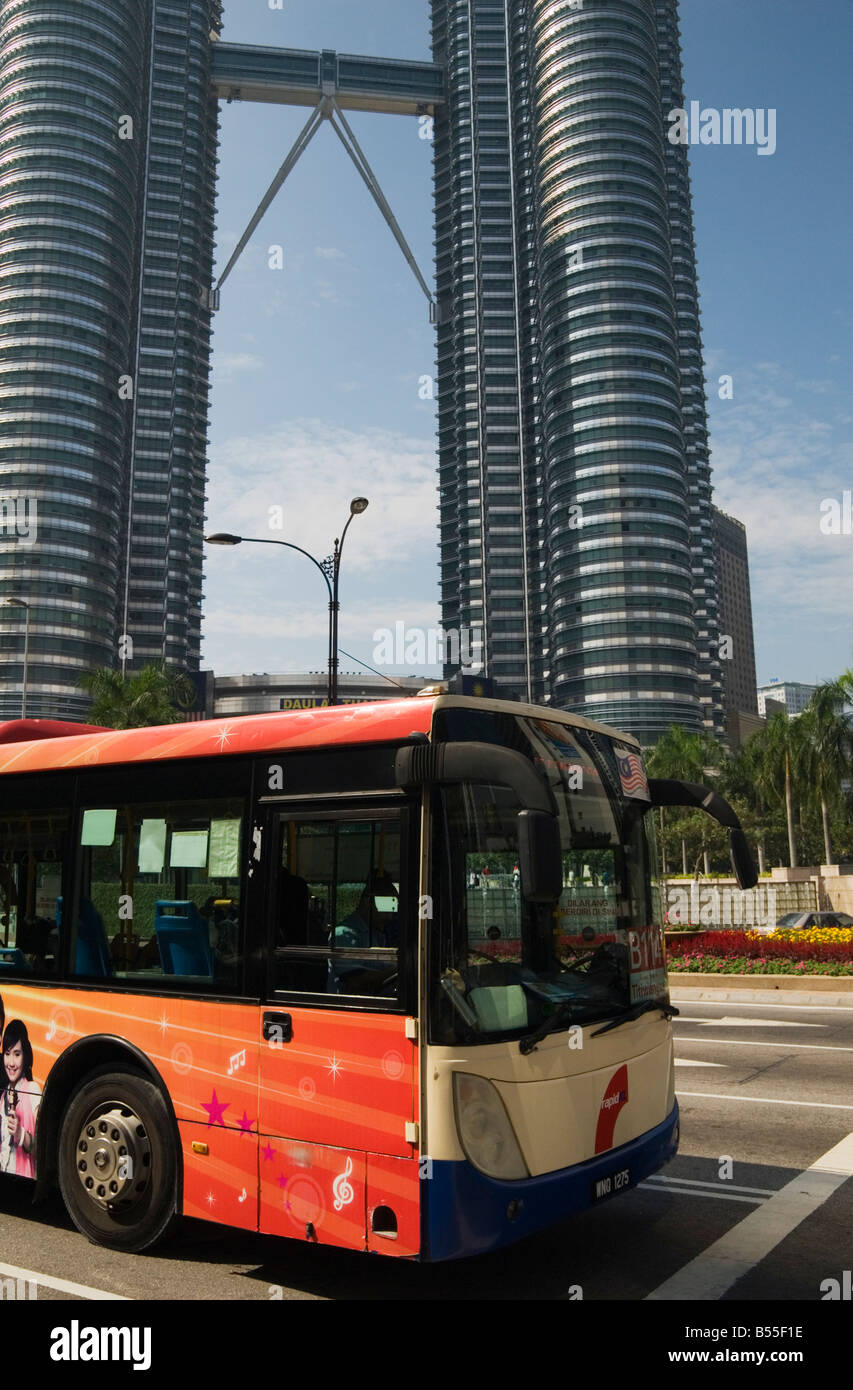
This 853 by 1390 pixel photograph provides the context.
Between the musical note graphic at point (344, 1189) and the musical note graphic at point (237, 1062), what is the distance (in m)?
0.83

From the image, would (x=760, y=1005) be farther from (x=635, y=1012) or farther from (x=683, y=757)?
(x=683, y=757)

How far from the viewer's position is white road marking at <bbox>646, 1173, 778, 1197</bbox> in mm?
6949

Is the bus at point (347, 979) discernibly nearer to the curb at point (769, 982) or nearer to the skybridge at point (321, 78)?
the curb at point (769, 982)

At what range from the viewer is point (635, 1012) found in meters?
5.88

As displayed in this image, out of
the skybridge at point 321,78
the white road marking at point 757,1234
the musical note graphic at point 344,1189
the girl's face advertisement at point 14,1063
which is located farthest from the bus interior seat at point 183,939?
the skybridge at point 321,78

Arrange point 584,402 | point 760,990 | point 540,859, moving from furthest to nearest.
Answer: point 584,402
point 760,990
point 540,859

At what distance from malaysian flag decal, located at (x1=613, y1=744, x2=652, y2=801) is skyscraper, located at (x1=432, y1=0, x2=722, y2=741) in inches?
4653

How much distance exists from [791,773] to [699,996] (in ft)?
118

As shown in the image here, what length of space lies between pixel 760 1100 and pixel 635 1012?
4858 millimetres

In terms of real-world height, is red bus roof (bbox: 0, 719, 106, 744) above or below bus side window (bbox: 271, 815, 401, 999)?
above

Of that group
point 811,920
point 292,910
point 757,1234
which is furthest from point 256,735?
point 811,920

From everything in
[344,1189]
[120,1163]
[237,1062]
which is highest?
[237,1062]

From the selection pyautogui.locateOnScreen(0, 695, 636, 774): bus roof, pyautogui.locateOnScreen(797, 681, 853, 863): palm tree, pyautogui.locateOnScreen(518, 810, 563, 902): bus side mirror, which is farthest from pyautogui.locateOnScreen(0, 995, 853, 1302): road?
pyautogui.locateOnScreen(797, 681, 853, 863): palm tree

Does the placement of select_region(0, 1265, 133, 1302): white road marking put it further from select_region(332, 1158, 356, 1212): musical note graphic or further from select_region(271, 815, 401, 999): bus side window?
select_region(271, 815, 401, 999): bus side window
